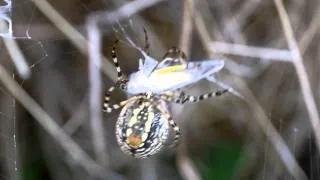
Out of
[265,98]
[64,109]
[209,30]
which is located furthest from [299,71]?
[64,109]

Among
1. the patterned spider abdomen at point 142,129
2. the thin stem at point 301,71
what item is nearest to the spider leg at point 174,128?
the patterned spider abdomen at point 142,129

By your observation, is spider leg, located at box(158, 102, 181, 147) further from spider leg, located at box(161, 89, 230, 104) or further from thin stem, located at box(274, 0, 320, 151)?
thin stem, located at box(274, 0, 320, 151)

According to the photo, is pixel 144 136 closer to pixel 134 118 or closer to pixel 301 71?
pixel 134 118

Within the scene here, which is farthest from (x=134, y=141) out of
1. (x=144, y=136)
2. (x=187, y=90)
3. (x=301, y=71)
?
(x=301, y=71)

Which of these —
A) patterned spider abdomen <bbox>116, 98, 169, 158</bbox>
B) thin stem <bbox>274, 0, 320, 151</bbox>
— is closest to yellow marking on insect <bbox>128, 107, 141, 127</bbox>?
patterned spider abdomen <bbox>116, 98, 169, 158</bbox>

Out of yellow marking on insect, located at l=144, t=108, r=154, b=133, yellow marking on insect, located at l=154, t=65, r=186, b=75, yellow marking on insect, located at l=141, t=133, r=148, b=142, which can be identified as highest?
yellow marking on insect, located at l=154, t=65, r=186, b=75

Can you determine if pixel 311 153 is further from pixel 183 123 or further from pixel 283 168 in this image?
pixel 183 123

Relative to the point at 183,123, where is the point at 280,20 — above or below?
above
